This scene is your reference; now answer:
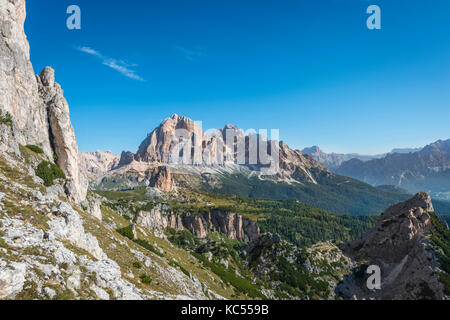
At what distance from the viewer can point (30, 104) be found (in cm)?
7512

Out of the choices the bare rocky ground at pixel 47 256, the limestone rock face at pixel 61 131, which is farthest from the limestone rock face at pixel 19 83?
the bare rocky ground at pixel 47 256

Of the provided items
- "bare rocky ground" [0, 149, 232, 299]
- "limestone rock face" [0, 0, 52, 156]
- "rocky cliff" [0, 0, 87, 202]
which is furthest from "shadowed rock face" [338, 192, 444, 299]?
"limestone rock face" [0, 0, 52, 156]

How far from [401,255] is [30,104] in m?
188

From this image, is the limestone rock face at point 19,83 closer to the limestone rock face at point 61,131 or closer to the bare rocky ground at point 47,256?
the limestone rock face at point 61,131

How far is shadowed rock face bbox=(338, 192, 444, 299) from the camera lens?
111812 millimetres

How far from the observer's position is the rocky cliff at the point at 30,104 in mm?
66250

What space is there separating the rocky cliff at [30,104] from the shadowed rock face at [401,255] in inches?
5579

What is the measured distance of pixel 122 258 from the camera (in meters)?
41.8

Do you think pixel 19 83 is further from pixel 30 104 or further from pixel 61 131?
pixel 61 131
